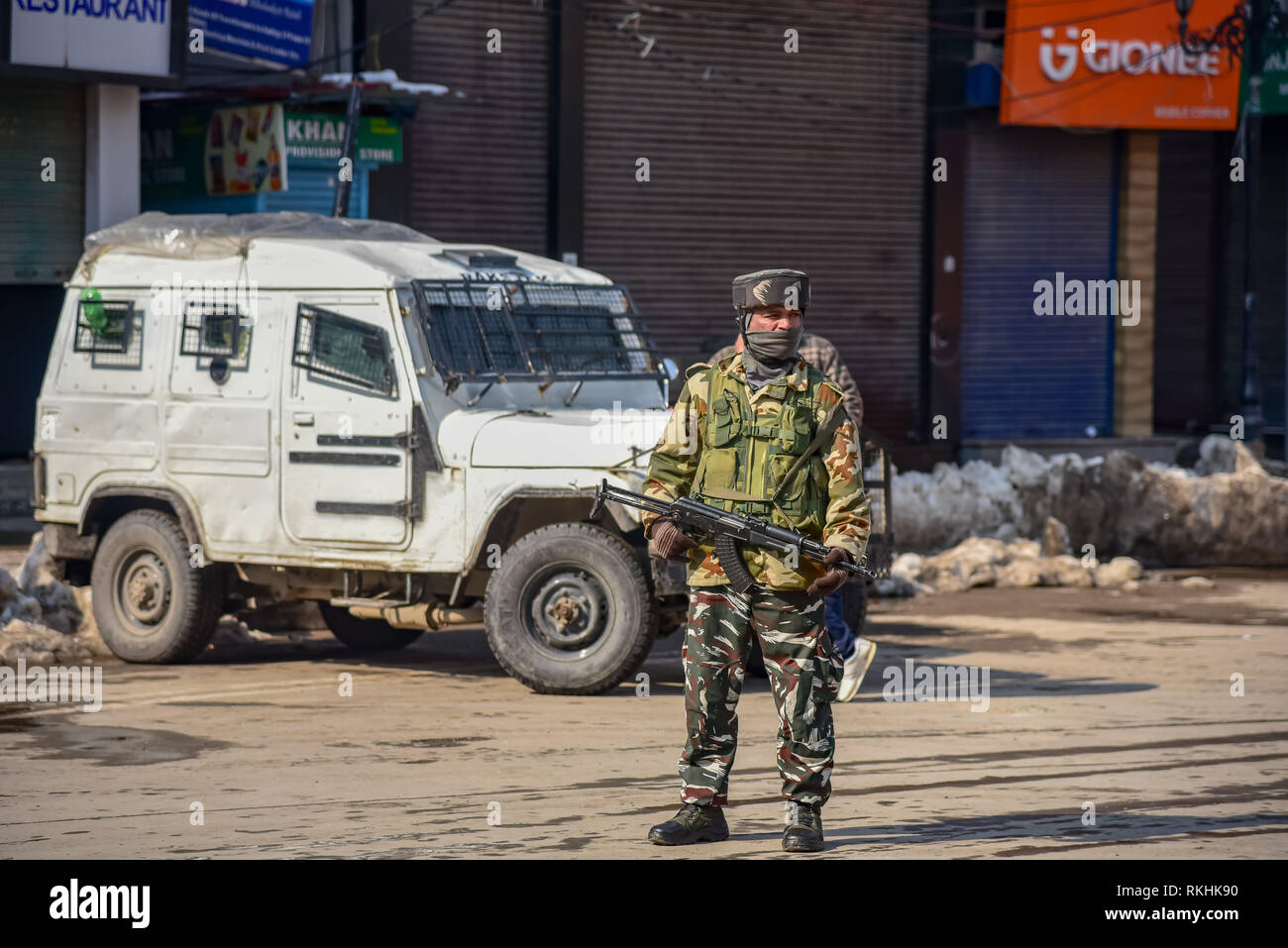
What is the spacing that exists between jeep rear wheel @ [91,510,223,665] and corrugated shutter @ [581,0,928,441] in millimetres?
9031

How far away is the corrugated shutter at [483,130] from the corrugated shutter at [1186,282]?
934 cm

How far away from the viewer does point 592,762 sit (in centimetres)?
820

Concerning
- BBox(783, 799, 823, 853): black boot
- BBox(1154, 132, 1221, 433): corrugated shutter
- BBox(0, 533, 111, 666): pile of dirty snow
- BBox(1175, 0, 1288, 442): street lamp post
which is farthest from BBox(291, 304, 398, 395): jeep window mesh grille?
BBox(1154, 132, 1221, 433): corrugated shutter

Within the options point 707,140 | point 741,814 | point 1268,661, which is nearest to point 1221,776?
point 741,814

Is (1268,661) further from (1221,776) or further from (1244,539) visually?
(1244,539)

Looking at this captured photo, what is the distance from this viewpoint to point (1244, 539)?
17969 millimetres

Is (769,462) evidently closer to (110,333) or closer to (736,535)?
(736,535)

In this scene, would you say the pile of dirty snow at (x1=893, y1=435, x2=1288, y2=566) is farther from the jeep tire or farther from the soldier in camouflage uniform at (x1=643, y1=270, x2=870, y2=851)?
the soldier in camouflage uniform at (x1=643, y1=270, x2=870, y2=851)

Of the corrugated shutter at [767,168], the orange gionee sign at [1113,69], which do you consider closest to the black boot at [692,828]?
the corrugated shutter at [767,168]

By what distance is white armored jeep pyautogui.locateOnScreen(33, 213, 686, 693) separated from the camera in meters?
10.0


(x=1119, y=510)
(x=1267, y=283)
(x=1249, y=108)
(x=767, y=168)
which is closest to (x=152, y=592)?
(x=1119, y=510)

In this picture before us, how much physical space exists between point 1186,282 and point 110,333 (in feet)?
55.2

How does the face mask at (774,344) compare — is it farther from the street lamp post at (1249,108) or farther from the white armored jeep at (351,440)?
the street lamp post at (1249,108)

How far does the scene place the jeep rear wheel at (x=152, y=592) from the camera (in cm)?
1110
